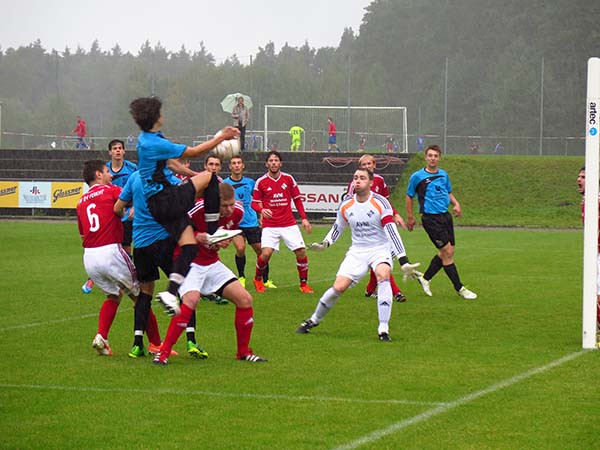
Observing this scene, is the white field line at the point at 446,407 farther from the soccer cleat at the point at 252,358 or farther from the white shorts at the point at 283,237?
the white shorts at the point at 283,237

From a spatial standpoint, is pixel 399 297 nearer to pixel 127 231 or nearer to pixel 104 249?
pixel 127 231

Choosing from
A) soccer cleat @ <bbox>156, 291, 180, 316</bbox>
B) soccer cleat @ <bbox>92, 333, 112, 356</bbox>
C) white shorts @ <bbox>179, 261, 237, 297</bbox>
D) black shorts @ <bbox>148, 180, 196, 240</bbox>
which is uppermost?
black shorts @ <bbox>148, 180, 196, 240</bbox>

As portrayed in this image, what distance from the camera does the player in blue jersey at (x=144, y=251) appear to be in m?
10.1

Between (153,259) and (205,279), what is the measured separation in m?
0.61

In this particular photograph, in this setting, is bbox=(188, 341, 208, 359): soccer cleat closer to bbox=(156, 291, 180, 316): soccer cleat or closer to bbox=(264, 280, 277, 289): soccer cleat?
bbox=(156, 291, 180, 316): soccer cleat

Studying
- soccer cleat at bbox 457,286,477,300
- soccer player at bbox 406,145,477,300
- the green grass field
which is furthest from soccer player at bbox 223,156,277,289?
soccer cleat at bbox 457,286,477,300

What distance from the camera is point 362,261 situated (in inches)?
470

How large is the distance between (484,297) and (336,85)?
40.3 metres

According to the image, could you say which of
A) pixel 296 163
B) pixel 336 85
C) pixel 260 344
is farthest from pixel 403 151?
pixel 260 344

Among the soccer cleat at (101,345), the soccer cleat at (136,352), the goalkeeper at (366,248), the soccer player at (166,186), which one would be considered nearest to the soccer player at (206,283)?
the soccer player at (166,186)

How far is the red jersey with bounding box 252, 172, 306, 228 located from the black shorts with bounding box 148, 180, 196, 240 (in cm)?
731

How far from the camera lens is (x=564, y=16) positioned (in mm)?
71625

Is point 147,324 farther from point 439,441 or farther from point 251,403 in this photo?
point 439,441

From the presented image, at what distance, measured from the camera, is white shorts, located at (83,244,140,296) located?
33.5ft
